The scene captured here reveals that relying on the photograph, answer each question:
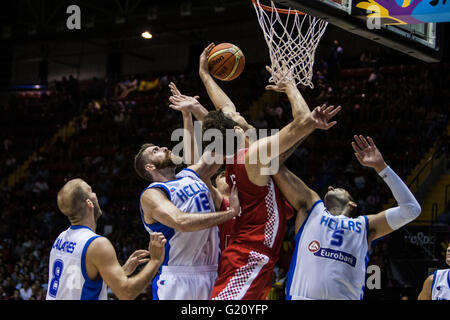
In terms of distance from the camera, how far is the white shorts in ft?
11.6

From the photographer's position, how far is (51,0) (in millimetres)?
18141

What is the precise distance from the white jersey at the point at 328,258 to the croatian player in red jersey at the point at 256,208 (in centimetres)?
20

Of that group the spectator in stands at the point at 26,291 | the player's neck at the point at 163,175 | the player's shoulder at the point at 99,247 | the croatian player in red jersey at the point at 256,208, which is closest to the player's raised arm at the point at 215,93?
the player's neck at the point at 163,175

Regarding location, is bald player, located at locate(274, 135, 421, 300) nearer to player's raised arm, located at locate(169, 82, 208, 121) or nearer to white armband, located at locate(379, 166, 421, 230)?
white armband, located at locate(379, 166, 421, 230)

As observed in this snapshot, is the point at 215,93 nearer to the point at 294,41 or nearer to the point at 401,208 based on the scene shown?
the point at 294,41

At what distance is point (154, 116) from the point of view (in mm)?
16016

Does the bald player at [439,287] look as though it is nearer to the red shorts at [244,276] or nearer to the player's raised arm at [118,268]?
the red shorts at [244,276]

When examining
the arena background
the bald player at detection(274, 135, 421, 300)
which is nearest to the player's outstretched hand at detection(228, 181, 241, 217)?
the bald player at detection(274, 135, 421, 300)

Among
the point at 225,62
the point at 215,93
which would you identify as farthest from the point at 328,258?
the point at 225,62

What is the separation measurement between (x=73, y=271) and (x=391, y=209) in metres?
1.88

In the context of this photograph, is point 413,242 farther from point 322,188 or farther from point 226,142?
point 226,142

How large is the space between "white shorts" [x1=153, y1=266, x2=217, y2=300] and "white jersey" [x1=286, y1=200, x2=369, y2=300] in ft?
1.59
